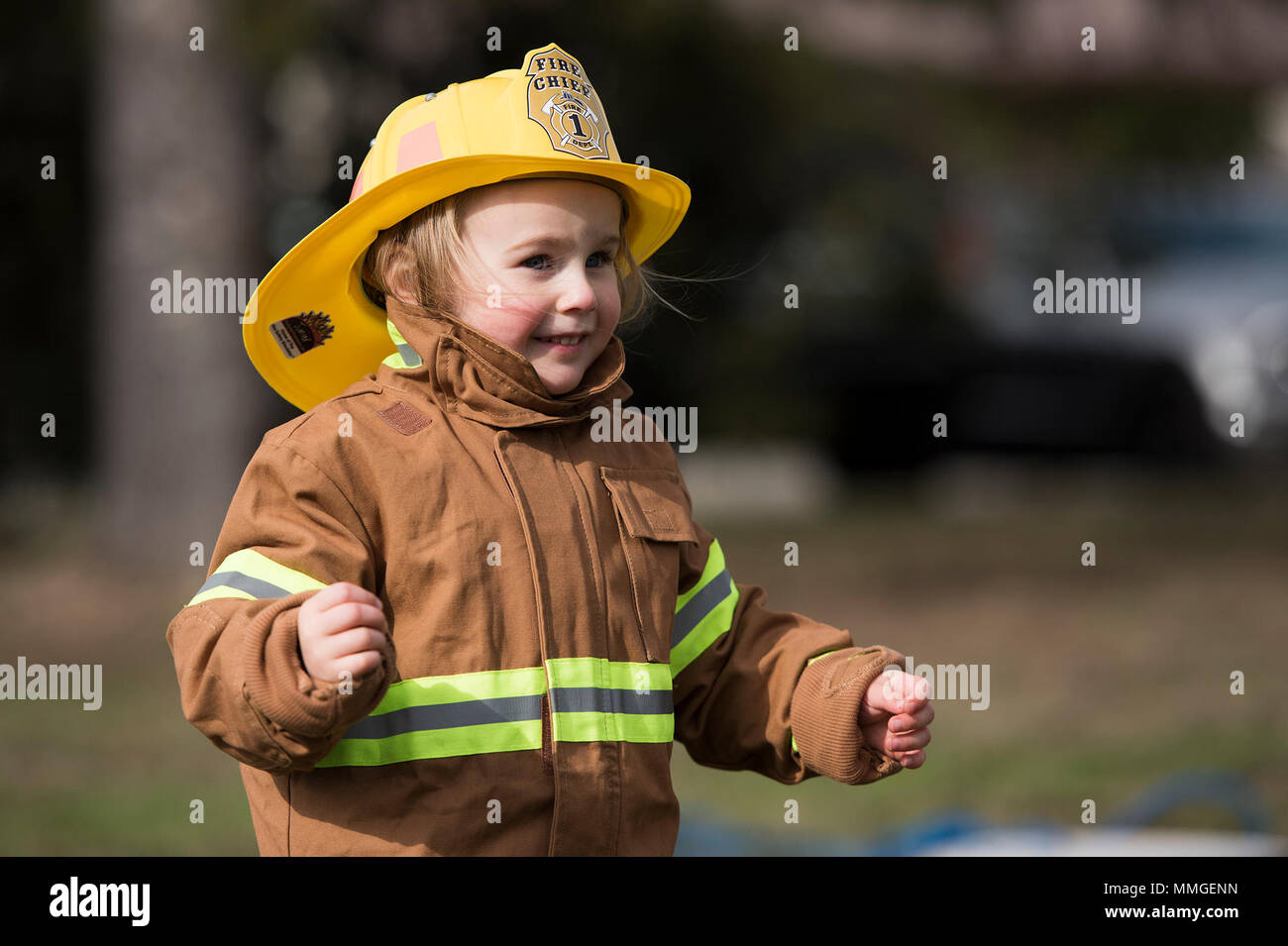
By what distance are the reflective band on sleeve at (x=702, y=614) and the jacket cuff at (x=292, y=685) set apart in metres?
0.71

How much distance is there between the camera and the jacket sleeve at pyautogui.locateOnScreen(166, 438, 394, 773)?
1911 mm

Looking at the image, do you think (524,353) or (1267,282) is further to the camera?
(1267,282)

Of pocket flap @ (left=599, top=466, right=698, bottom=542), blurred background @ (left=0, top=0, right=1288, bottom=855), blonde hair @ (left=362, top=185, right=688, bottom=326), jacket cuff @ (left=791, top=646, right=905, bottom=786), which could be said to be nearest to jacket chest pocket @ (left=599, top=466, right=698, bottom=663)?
pocket flap @ (left=599, top=466, right=698, bottom=542)

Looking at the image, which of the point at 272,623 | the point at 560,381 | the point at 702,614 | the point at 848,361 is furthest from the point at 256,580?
the point at 848,361

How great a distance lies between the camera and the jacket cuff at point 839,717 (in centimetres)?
239

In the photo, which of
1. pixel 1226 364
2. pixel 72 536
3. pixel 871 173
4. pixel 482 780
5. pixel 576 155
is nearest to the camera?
pixel 482 780

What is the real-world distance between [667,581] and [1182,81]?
8843mm

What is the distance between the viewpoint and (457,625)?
2.15 meters

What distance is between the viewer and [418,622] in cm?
216

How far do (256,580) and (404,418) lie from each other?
0.35m

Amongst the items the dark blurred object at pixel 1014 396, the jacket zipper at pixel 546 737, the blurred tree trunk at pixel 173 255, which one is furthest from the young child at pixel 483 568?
the dark blurred object at pixel 1014 396

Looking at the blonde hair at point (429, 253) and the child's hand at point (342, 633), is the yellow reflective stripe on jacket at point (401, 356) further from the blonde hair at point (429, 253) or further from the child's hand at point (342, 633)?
the child's hand at point (342, 633)

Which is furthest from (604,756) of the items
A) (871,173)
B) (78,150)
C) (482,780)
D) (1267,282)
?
(1267,282)
